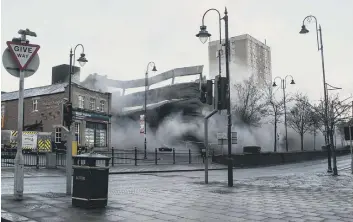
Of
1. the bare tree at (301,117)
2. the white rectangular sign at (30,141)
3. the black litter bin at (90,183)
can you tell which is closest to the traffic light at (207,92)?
the black litter bin at (90,183)

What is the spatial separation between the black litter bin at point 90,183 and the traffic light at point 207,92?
5.98 m

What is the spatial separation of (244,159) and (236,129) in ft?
54.4

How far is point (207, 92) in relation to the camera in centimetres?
1288

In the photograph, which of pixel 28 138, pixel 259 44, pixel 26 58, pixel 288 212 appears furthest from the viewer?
pixel 259 44

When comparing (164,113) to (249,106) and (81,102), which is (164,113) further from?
(81,102)

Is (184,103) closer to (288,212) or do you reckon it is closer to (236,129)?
(236,129)

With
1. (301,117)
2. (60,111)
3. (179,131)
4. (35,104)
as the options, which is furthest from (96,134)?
(301,117)

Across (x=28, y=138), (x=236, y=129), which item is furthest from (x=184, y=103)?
(x=28, y=138)

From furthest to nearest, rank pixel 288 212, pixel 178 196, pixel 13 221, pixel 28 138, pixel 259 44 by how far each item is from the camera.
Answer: pixel 259 44, pixel 28 138, pixel 178 196, pixel 288 212, pixel 13 221

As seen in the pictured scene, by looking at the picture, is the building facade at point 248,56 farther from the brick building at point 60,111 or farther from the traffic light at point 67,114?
the traffic light at point 67,114

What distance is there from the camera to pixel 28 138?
2117cm

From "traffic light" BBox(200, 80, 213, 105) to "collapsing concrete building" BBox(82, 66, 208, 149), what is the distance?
36.3 meters

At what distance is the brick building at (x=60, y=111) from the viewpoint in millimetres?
41875

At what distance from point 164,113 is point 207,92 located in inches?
1596
